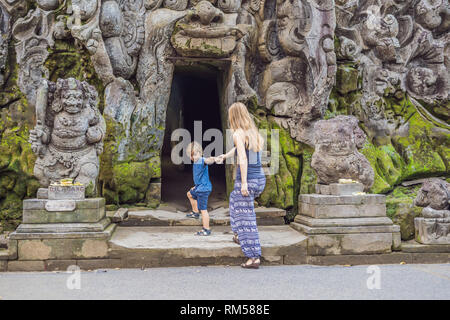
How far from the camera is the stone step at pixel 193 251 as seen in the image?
14.6 ft

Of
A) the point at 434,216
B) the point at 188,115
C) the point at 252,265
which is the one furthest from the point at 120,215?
the point at 188,115

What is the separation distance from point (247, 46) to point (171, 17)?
157 centimetres

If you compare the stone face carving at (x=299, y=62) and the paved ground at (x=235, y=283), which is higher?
the stone face carving at (x=299, y=62)

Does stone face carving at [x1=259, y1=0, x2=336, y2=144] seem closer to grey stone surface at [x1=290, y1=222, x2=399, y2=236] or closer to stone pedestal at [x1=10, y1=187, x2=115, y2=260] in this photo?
grey stone surface at [x1=290, y1=222, x2=399, y2=236]

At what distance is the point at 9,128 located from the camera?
24.2ft

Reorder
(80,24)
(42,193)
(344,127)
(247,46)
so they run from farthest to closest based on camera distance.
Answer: (247,46)
(80,24)
(344,127)
(42,193)

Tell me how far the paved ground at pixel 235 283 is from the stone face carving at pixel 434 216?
576 mm

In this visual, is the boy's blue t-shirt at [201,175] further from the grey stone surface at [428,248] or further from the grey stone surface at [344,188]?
the grey stone surface at [428,248]

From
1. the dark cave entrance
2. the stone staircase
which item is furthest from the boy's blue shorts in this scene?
the dark cave entrance

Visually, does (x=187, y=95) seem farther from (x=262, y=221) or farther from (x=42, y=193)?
(x=42, y=193)


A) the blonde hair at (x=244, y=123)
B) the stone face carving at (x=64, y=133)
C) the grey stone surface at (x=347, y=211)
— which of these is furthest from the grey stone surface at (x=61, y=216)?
the grey stone surface at (x=347, y=211)

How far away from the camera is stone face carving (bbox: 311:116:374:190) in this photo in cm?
523

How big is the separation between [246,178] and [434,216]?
9.09 ft

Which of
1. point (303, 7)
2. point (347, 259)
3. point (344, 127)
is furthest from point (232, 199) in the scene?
point (303, 7)
